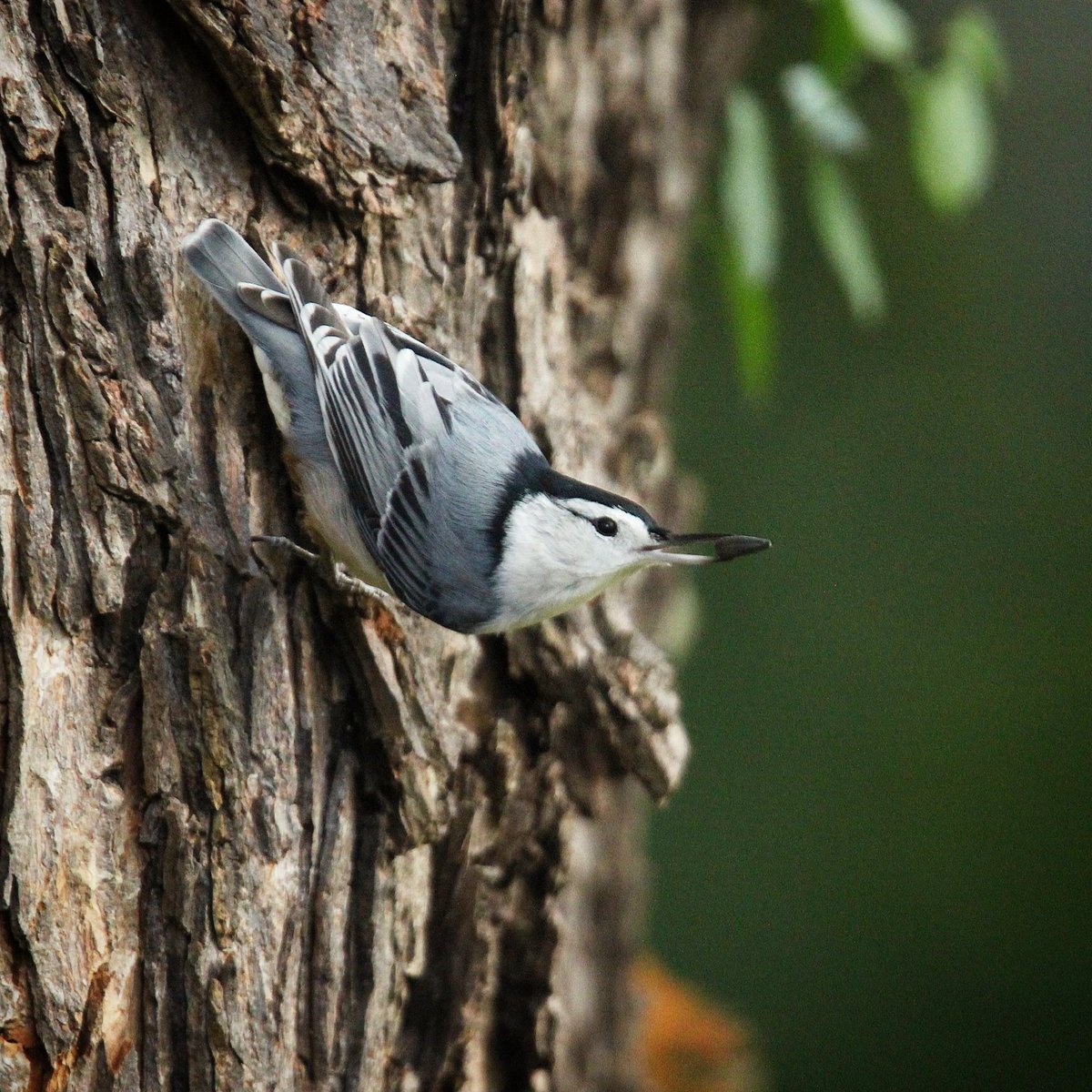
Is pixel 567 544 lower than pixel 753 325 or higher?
lower

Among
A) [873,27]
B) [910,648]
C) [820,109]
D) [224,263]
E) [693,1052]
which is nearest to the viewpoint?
[224,263]

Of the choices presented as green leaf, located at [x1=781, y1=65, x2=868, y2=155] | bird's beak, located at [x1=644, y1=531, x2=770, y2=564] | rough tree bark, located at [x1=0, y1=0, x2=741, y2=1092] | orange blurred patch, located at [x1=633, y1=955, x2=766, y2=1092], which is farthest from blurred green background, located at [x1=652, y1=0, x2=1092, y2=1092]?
bird's beak, located at [x1=644, y1=531, x2=770, y2=564]

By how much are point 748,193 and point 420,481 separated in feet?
2.55

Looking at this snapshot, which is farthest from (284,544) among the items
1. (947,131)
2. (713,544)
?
(947,131)

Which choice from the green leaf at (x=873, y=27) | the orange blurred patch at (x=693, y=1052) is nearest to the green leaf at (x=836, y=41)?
the green leaf at (x=873, y=27)

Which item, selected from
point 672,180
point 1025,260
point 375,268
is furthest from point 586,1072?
point 1025,260

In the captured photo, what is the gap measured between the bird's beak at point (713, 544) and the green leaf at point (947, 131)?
812mm

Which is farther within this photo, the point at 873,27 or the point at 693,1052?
the point at 693,1052

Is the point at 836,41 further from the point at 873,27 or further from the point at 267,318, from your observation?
the point at 267,318

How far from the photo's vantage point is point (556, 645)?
139cm

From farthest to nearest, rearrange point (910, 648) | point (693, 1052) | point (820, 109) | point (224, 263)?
1. point (910, 648)
2. point (693, 1052)
3. point (820, 109)
4. point (224, 263)

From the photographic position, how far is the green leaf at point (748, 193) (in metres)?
1.61

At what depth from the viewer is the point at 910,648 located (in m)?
3.03

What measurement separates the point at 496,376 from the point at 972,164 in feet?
2.69
